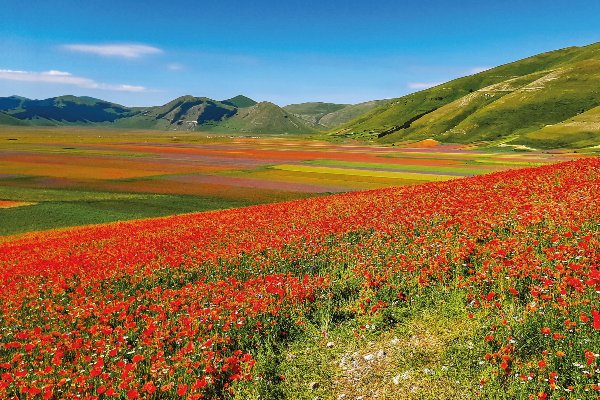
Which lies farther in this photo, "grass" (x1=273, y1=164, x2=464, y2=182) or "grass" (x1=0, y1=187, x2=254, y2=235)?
"grass" (x1=273, y1=164, x2=464, y2=182)

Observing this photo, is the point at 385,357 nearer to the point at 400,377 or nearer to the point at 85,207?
the point at 400,377

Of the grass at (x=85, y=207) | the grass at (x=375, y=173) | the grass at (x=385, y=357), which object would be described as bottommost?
the grass at (x=85, y=207)

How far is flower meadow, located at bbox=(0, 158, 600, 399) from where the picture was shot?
8.16m

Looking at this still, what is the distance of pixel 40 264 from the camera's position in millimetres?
18688

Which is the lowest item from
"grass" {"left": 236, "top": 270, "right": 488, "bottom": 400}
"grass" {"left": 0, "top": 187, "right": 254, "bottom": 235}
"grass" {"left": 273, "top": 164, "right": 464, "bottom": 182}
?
"grass" {"left": 0, "top": 187, "right": 254, "bottom": 235}

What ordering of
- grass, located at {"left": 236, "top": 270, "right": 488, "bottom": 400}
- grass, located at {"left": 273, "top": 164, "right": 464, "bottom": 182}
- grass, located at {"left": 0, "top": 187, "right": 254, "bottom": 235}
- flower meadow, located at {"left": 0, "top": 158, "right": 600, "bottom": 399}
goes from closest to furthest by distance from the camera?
1. grass, located at {"left": 236, "top": 270, "right": 488, "bottom": 400}
2. flower meadow, located at {"left": 0, "top": 158, "right": 600, "bottom": 399}
3. grass, located at {"left": 0, "top": 187, "right": 254, "bottom": 235}
4. grass, located at {"left": 273, "top": 164, "right": 464, "bottom": 182}

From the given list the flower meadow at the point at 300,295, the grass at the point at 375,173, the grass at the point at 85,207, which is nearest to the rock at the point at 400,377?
the flower meadow at the point at 300,295

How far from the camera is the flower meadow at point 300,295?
8.16 meters

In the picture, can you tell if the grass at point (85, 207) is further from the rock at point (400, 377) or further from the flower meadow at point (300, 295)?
the rock at point (400, 377)

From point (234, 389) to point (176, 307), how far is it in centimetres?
408

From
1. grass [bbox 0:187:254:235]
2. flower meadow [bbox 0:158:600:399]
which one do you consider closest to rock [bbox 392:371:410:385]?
flower meadow [bbox 0:158:600:399]

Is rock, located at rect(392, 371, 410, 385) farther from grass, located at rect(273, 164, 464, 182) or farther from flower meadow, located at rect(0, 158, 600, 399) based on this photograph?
grass, located at rect(273, 164, 464, 182)

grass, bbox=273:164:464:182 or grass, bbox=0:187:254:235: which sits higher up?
grass, bbox=273:164:464:182

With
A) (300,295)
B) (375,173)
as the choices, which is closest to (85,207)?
(300,295)
